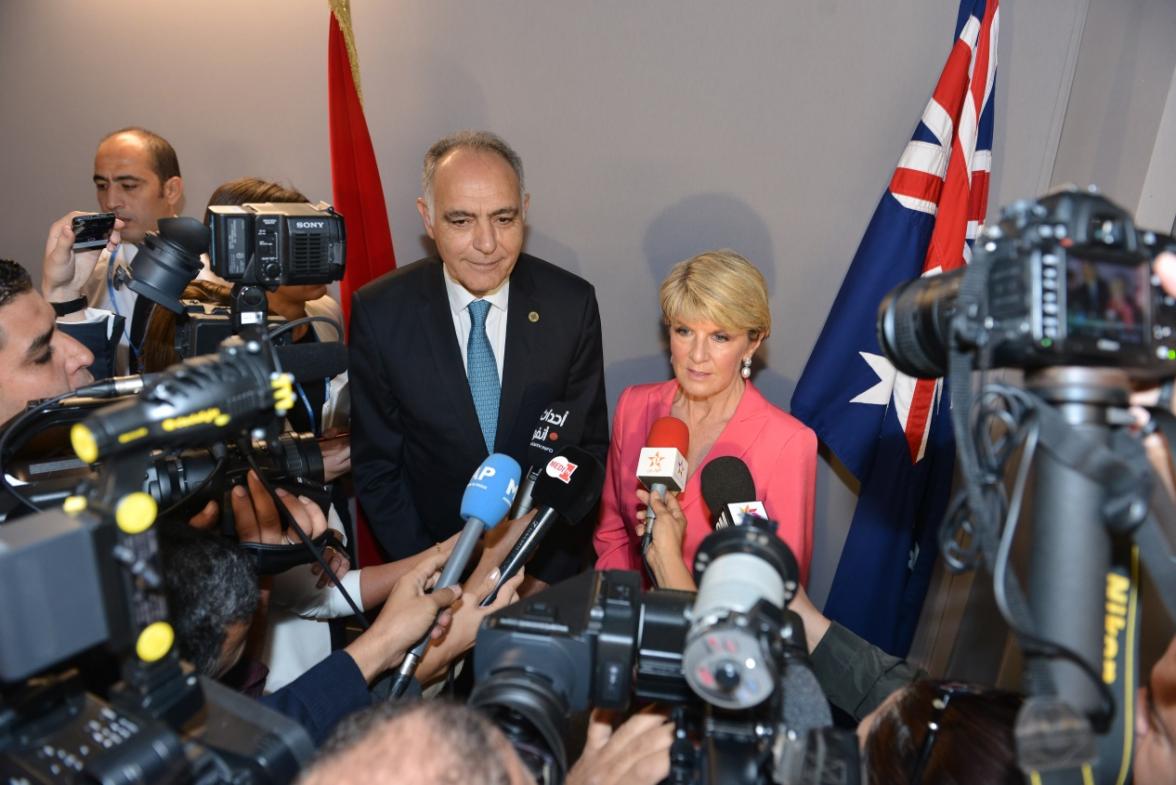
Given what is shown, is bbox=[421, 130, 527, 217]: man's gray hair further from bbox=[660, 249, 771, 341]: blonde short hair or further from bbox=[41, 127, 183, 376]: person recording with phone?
bbox=[41, 127, 183, 376]: person recording with phone

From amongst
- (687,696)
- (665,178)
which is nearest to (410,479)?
(665,178)

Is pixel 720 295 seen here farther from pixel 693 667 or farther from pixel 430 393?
pixel 693 667

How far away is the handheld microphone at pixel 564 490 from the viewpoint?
1.66m

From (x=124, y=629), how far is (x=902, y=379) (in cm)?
229

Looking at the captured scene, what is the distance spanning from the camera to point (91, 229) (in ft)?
9.14

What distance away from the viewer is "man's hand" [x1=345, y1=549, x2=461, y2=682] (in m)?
1.52

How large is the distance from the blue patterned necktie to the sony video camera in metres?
1.72

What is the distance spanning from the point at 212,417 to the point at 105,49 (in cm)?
347

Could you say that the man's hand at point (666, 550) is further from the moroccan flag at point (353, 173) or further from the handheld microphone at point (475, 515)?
the moroccan flag at point (353, 173)

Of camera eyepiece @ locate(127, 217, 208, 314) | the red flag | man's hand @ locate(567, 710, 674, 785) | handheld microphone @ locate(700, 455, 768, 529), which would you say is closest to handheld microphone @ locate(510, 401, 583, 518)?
handheld microphone @ locate(700, 455, 768, 529)

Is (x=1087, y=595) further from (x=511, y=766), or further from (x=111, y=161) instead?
(x=111, y=161)

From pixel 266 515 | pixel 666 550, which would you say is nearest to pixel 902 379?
pixel 666 550

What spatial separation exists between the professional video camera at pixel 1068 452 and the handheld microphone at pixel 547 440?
1093mm

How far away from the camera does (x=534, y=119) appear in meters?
3.04
